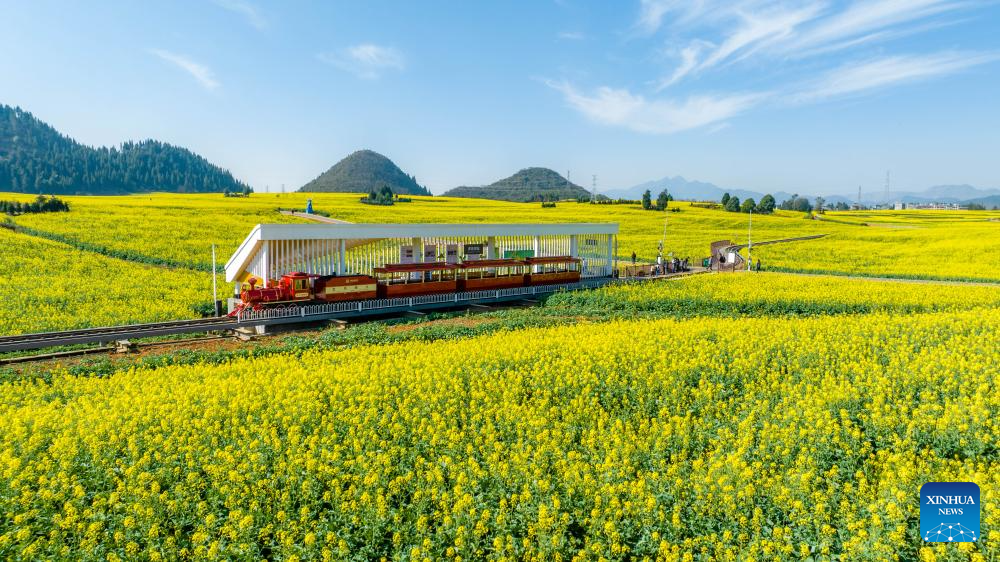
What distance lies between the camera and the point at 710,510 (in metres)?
7.44

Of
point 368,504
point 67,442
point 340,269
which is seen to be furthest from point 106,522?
point 340,269

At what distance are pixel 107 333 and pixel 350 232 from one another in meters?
10.2

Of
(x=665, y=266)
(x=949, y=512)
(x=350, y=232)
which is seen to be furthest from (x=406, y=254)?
(x=949, y=512)

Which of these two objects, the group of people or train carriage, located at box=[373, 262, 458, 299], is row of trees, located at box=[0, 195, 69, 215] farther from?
the group of people

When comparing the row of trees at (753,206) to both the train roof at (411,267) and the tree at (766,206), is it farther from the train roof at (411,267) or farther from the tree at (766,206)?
the train roof at (411,267)

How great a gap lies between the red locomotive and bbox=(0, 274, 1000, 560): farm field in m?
6.70

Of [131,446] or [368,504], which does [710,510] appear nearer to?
[368,504]

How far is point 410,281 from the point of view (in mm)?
26219

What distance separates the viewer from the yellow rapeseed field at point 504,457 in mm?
6816

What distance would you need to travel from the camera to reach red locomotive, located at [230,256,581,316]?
72.4 ft

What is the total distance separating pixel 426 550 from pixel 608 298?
22.7 metres

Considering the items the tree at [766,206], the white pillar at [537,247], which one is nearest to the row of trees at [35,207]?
the white pillar at [537,247]

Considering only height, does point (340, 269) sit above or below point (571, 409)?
above

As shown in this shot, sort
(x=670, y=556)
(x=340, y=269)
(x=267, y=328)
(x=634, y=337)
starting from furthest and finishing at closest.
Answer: (x=340, y=269), (x=267, y=328), (x=634, y=337), (x=670, y=556)
